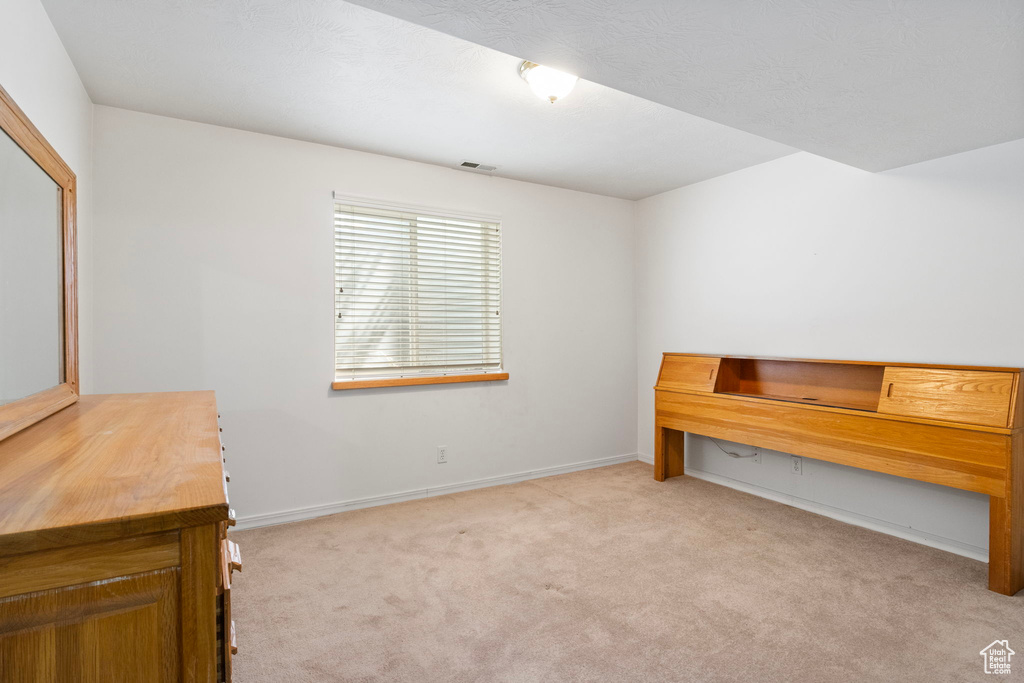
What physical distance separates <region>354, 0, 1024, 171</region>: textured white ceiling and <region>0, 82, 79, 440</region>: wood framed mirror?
105 centimetres

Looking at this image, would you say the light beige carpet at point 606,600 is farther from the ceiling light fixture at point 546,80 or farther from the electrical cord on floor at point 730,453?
the ceiling light fixture at point 546,80

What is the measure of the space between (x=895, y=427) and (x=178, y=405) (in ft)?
10.6

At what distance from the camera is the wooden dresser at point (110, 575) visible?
27.6 inches

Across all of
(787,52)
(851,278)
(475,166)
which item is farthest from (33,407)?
(851,278)

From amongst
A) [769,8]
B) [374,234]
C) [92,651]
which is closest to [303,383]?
[374,234]

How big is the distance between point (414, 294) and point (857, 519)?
3.12m

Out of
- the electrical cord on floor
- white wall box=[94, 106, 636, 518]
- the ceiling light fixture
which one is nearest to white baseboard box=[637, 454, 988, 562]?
→ the electrical cord on floor

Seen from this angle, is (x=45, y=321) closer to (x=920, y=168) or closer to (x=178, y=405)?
(x=178, y=405)

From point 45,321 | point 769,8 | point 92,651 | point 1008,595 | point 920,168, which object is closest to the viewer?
point 92,651

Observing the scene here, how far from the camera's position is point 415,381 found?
3.57m

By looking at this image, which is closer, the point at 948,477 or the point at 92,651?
the point at 92,651

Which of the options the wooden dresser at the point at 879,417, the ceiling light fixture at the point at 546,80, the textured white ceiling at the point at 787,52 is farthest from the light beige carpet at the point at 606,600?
the ceiling light fixture at the point at 546,80

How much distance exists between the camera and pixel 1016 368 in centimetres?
235

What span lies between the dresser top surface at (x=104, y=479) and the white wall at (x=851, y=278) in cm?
336
